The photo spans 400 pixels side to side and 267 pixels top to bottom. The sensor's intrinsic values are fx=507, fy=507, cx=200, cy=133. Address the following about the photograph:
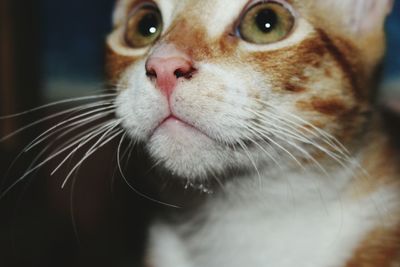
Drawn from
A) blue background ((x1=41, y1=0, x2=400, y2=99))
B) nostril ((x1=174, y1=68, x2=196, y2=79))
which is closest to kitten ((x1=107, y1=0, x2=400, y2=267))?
nostril ((x1=174, y1=68, x2=196, y2=79))

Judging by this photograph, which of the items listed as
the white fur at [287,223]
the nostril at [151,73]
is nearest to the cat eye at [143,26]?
the nostril at [151,73]

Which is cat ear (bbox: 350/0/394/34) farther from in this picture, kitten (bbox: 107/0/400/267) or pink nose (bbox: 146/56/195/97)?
pink nose (bbox: 146/56/195/97)

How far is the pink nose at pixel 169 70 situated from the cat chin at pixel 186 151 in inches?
1.6

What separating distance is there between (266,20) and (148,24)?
0.57 feet

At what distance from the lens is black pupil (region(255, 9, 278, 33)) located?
572mm

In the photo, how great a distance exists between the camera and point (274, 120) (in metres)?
0.54

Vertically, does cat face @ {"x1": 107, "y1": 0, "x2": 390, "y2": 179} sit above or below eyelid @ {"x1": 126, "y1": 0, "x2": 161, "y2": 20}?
below

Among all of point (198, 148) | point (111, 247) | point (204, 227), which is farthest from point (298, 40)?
point (111, 247)

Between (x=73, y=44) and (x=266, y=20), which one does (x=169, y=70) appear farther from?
(x=73, y=44)

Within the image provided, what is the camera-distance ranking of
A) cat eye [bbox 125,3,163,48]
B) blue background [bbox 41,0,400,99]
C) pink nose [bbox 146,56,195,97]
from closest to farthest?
pink nose [bbox 146,56,195,97]
cat eye [bbox 125,3,163,48]
blue background [bbox 41,0,400,99]

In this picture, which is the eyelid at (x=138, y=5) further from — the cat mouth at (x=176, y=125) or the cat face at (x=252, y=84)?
the cat mouth at (x=176, y=125)

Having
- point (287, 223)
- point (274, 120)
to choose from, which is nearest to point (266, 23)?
point (274, 120)

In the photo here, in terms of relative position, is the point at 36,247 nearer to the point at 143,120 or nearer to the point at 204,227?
the point at 204,227

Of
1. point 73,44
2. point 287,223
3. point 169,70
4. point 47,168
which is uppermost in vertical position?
point 73,44
